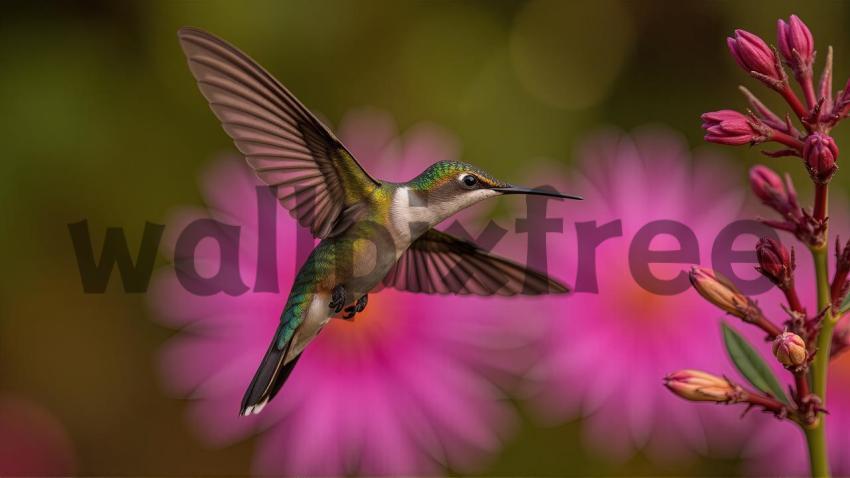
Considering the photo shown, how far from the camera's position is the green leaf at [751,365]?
1.83 ft

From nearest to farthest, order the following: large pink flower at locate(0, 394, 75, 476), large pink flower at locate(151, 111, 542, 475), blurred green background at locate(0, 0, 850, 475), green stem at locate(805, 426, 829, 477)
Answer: green stem at locate(805, 426, 829, 477), large pink flower at locate(151, 111, 542, 475), large pink flower at locate(0, 394, 75, 476), blurred green background at locate(0, 0, 850, 475)

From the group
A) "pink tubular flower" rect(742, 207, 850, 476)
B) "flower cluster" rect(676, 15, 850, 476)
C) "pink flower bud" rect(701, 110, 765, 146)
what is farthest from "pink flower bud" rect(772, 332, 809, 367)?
"pink tubular flower" rect(742, 207, 850, 476)

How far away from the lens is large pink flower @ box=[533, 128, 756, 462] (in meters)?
1.24

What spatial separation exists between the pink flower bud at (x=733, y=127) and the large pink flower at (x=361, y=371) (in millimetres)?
673

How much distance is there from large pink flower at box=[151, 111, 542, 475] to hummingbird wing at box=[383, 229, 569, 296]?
43 centimetres

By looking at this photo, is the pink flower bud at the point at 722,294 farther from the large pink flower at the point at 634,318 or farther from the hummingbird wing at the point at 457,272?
the large pink flower at the point at 634,318

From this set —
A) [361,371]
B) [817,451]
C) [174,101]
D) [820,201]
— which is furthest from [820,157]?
[174,101]

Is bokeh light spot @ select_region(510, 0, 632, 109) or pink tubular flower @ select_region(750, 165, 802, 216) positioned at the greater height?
bokeh light spot @ select_region(510, 0, 632, 109)

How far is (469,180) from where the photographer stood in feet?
1.96

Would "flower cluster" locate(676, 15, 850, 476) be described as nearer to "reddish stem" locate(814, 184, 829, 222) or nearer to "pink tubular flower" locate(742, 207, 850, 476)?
"reddish stem" locate(814, 184, 829, 222)

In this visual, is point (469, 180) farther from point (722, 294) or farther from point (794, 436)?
point (794, 436)

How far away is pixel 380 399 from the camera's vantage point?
122cm

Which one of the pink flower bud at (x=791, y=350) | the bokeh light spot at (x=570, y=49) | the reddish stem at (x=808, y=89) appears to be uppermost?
the bokeh light spot at (x=570, y=49)

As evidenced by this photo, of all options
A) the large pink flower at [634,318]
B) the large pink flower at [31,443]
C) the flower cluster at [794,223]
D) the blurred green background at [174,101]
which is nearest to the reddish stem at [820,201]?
the flower cluster at [794,223]
